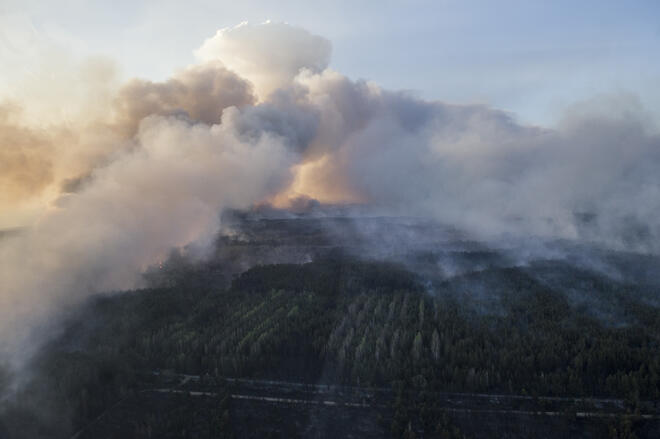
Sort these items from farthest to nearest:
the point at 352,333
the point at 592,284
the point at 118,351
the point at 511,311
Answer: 1. the point at 592,284
2. the point at 511,311
3. the point at 352,333
4. the point at 118,351

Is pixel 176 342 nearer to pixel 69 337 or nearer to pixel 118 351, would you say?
pixel 118 351

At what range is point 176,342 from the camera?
34.4 m

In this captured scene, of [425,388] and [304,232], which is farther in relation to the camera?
[304,232]

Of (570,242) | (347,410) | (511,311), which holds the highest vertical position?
(570,242)

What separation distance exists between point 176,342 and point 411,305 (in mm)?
22049

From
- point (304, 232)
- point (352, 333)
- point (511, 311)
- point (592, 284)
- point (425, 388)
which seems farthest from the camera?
point (304, 232)

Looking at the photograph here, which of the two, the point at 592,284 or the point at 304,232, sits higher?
the point at 304,232

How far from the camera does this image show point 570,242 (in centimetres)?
8112

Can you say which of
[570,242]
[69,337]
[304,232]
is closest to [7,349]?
[69,337]

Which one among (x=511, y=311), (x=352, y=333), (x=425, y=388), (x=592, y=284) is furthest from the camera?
(x=592, y=284)

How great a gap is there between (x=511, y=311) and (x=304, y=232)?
5773cm

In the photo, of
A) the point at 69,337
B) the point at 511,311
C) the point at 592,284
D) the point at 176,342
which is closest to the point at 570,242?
the point at 592,284

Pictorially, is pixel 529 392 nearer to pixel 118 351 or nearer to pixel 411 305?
pixel 411 305

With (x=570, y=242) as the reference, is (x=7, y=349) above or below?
below
